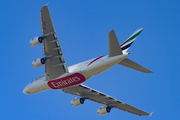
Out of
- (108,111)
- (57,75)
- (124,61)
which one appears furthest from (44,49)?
(108,111)

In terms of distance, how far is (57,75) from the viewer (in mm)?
31062

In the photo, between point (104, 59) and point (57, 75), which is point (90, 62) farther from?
point (57, 75)

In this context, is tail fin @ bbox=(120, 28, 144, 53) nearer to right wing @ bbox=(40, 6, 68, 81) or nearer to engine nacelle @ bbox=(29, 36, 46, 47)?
right wing @ bbox=(40, 6, 68, 81)

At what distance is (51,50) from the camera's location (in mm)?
29109

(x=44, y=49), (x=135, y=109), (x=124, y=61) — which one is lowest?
(x=135, y=109)

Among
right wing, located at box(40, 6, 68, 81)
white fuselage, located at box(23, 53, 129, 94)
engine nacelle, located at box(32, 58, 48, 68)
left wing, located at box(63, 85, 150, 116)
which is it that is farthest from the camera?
left wing, located at box(63, 85, 150, 116)

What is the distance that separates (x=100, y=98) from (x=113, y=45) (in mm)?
12882

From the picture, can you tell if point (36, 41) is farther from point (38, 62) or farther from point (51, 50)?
point (38, 62)

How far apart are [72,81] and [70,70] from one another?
1.34m

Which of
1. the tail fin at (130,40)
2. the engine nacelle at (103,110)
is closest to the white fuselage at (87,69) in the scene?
the tail fin at (130,40)

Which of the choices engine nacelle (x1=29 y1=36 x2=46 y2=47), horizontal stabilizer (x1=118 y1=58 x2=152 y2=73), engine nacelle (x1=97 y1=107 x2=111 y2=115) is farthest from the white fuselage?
engine nacelle (x1=97 y1=107 x2=111 y2=115)

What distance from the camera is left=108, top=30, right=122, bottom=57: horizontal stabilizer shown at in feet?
83.6

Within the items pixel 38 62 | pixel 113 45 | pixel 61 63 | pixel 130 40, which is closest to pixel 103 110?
pixel 61 63

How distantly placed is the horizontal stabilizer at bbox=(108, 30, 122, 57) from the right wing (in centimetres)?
555
